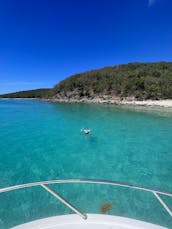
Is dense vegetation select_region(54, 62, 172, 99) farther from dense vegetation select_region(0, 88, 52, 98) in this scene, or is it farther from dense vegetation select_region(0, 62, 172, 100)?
dense vegetation select_region(0, 88, 52, 98)

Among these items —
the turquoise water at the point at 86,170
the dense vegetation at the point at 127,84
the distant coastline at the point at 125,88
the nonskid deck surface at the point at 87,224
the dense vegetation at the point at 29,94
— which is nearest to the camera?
the nonskid deck surface at the point at 87,224

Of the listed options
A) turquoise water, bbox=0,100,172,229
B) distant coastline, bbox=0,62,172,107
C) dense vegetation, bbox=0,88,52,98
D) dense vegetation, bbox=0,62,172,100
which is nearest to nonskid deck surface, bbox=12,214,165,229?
turquoise water, bbox=0,100,172,229

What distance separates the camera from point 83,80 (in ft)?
257

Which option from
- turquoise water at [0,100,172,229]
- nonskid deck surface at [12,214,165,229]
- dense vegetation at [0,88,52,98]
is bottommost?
turquoise water at [0,100,172,229]

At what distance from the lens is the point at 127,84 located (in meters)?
60.9

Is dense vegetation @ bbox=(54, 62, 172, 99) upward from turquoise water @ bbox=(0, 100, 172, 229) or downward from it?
upward

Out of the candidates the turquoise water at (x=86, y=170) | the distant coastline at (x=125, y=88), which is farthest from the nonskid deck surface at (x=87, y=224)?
the distant coastline at (x=125, y=88)

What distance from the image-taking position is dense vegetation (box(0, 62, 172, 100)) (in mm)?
54125

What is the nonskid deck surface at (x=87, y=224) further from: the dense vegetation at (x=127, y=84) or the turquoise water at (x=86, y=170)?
the dense vegetation at (x=127, y=84)

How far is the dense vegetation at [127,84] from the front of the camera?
53969 millimetres

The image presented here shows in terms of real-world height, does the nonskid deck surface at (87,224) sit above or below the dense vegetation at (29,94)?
below

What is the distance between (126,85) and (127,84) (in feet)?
1.75

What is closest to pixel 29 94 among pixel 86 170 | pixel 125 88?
pixel 125 88

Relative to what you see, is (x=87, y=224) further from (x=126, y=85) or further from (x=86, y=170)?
(x=126, y=85)
